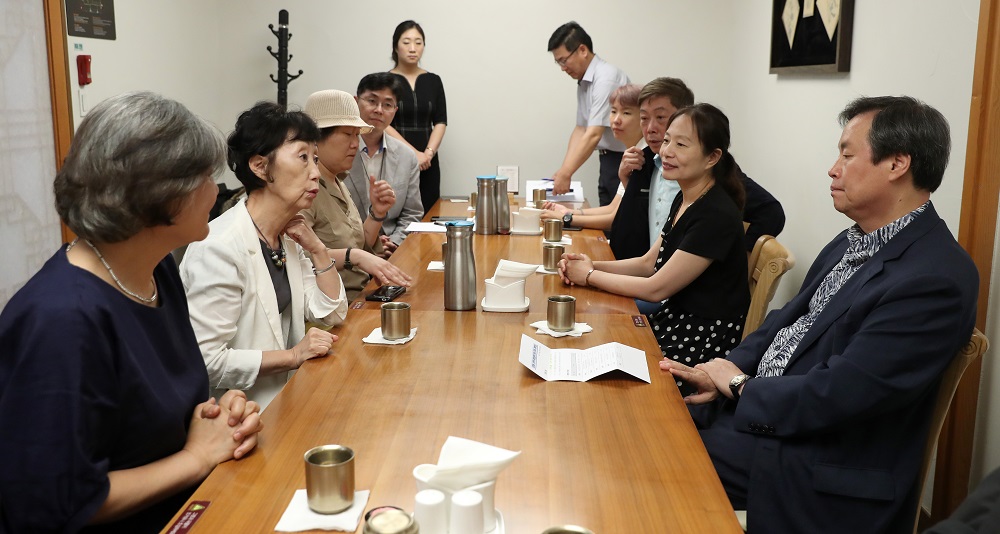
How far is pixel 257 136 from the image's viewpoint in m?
2.30

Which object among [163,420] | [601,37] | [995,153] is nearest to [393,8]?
[601,37]

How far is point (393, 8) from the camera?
6.40 meters

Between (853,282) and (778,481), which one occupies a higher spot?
(853,282)

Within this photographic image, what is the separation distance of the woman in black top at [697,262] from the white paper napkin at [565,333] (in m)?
0.45

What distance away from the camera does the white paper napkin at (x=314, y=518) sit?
1208 millimetres

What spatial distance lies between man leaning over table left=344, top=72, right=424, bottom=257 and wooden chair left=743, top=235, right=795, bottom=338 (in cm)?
175

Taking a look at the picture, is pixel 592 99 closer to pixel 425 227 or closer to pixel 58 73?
pixel 425 227

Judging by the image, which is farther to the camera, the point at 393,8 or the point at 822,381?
the point at 393,8

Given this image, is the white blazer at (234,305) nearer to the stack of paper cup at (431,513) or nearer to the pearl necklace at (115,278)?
the pearl necklace at (115,278)

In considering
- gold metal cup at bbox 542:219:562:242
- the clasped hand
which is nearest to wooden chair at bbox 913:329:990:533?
the clasped hand

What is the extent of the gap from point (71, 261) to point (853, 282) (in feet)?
5.28

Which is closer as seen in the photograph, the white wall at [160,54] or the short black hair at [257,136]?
the short black hair at [257,136]

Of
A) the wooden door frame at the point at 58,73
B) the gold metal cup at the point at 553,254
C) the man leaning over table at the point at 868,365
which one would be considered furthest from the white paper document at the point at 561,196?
the man leaning over table at the point at 868,365

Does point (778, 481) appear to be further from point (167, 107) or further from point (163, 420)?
point (167, 107)
